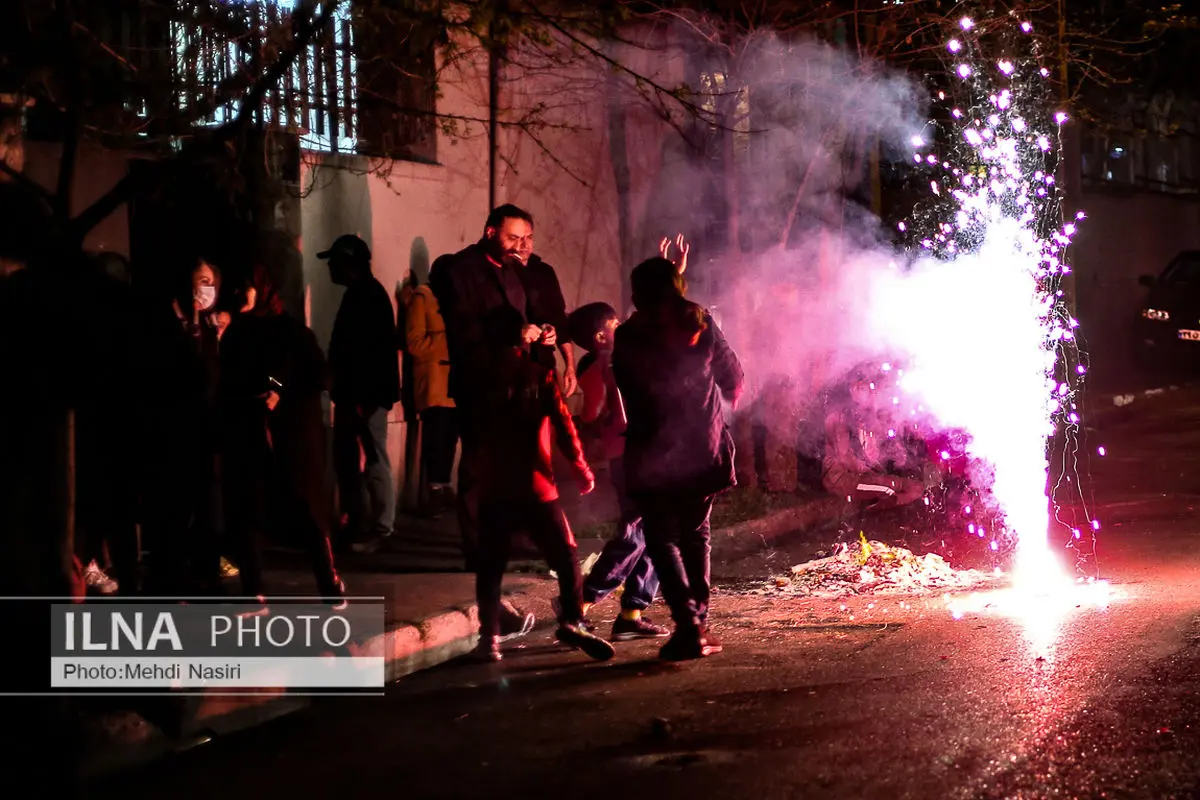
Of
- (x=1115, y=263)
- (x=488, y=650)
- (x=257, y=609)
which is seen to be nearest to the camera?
(x=488, y=650)

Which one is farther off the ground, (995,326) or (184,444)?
(995,326)

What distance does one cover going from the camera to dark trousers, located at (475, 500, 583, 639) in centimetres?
620

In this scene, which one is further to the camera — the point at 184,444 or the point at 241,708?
the point at 184,444

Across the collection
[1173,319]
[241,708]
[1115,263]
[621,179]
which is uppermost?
[1115,263]

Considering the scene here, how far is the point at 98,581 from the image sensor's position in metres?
7.51

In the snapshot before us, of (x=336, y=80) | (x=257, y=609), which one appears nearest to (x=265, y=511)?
(x=257, y=609)

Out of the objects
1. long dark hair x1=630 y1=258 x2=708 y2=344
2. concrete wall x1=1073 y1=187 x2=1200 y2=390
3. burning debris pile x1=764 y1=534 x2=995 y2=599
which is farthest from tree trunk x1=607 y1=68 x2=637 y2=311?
concrete wall x1=1073 y1=187 x2=1200 y2=390

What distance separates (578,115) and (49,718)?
8.67 metres

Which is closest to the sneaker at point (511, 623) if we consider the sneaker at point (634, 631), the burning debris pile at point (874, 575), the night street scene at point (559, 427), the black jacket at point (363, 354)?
the night street scene at point (559, 427)

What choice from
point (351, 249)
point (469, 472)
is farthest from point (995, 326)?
point (469, 472)

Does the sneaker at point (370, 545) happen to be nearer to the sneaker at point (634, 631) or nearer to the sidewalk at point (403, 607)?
the sidewalk at point (403, 607)

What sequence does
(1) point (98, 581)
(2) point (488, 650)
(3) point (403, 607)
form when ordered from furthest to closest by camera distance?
1. (1) point (98, 581)
2. (3) point (403, 607)
3. (2) point (488, 650)

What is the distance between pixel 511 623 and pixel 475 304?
165 centimetres

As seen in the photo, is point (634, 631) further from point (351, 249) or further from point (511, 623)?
point (351, 249)
